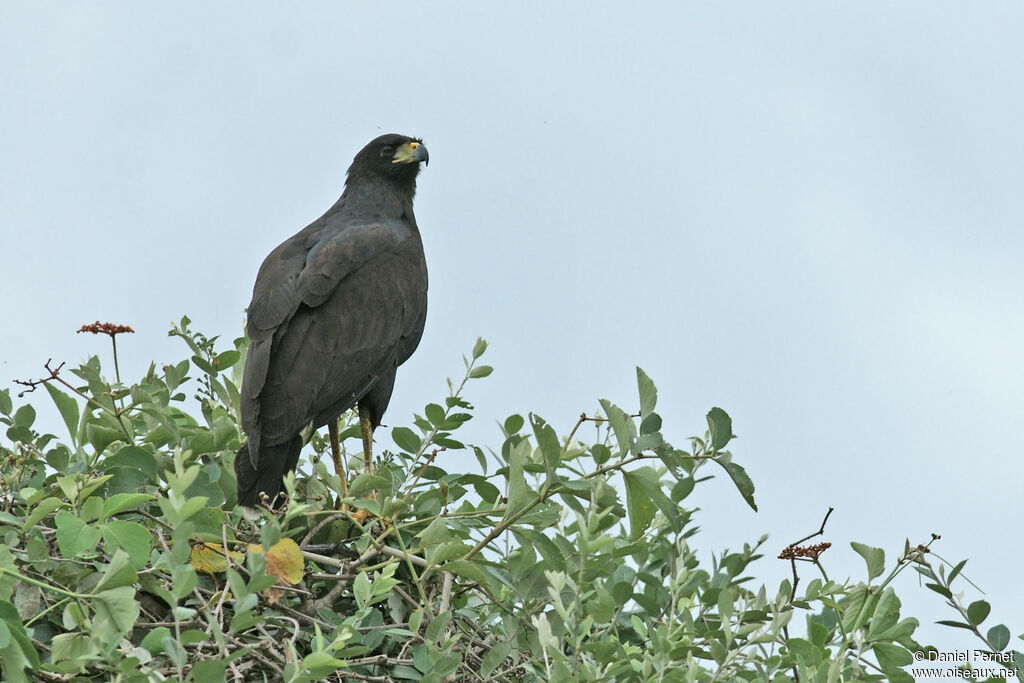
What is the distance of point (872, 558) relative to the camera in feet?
12.1

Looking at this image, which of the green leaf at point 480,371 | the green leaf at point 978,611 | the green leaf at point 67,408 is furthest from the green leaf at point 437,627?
the green leaf at point 978,611

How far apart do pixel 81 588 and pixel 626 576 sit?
1.82 m

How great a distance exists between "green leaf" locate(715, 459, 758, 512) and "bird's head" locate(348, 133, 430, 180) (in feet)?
12.4

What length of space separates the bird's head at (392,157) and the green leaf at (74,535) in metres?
3.98

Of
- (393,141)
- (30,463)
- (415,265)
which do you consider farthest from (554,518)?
(393,141)

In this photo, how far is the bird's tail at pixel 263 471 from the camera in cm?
458

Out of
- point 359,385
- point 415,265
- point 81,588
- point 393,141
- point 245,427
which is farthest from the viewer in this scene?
point 393,141

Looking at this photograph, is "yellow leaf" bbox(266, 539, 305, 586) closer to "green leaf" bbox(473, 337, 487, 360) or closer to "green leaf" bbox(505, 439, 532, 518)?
"green leaf" bbox(505, 439, 532, 518)

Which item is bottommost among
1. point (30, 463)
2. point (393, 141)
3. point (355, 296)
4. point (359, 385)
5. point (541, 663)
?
point (541, 663)

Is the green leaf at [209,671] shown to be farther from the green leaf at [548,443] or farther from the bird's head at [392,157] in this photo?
the bird's head at [392,157]

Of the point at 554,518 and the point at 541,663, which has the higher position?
the point at 554,518

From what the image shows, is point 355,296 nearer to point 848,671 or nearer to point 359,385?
point 359,385

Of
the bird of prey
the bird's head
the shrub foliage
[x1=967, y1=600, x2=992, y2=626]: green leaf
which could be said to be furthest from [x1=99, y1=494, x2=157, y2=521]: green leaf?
the bird's head

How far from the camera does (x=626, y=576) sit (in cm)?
410
